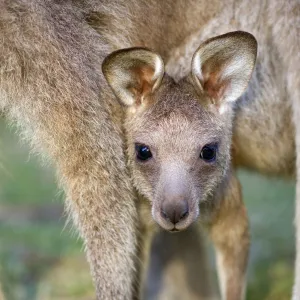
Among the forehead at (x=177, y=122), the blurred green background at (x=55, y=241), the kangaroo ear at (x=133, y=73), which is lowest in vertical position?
the blurred green background at (x=55, y=241)

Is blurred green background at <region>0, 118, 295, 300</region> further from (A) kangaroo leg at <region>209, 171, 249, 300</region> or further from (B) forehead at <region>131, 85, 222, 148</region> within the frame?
(B) forehead at <region>131, 85, 222, 148</region>

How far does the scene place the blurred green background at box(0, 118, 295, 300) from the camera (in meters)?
5.69

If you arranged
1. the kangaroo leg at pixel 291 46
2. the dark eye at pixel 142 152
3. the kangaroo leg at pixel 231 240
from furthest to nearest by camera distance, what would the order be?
1. the kangaroo leg at pixel 231 240
2. the kangaroo leg at pixel 291 46
3. the dark eye at pixel 142 152

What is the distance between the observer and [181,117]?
145 inches

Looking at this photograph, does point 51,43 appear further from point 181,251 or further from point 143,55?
point 181,251

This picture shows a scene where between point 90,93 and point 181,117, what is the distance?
403mm

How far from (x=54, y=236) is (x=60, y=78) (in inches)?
139

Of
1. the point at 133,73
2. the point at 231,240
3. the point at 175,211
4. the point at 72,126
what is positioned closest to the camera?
the point at 175,211

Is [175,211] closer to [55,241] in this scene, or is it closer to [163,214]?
[163,214]

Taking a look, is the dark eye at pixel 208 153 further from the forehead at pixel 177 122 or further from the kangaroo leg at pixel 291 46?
the kangaroo leg at pixel 291 46

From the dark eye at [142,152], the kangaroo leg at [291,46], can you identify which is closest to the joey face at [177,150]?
the dark eye at [142,152]

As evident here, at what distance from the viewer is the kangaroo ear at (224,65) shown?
143 inches

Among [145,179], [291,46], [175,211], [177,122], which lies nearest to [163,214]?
[175,211]

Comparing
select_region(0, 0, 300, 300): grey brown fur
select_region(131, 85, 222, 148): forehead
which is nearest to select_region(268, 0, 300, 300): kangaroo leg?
select_region(0, 0, 300, 300): grey brown fur
